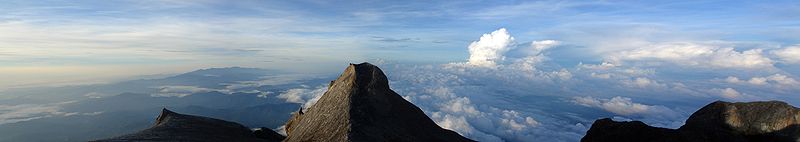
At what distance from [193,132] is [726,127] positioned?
49.5 m

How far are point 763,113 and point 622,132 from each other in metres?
12.7

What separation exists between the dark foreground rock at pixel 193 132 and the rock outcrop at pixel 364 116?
4.63 meters

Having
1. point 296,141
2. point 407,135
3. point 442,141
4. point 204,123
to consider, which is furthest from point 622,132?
point 204,123

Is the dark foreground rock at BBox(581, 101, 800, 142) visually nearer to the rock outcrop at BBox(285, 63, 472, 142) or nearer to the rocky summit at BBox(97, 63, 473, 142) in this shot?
the rocky summit at BBox(97, 63, 473, 142)

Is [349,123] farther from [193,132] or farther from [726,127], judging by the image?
[726,127]

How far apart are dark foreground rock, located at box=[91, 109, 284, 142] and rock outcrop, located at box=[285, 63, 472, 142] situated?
15.2ft

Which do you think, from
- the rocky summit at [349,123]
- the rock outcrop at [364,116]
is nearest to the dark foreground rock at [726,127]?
the rocky summit at [349,123]

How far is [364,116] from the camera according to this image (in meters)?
37.9

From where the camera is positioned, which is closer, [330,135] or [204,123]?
[330,135]

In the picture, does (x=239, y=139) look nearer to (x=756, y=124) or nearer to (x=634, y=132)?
(x=634, y=132)

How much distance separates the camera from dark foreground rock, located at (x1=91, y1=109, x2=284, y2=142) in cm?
3862

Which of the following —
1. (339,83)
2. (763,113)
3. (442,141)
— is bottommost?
(442,141)

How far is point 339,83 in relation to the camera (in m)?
49.5

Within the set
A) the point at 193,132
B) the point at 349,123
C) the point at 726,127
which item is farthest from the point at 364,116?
the point at 726,127
